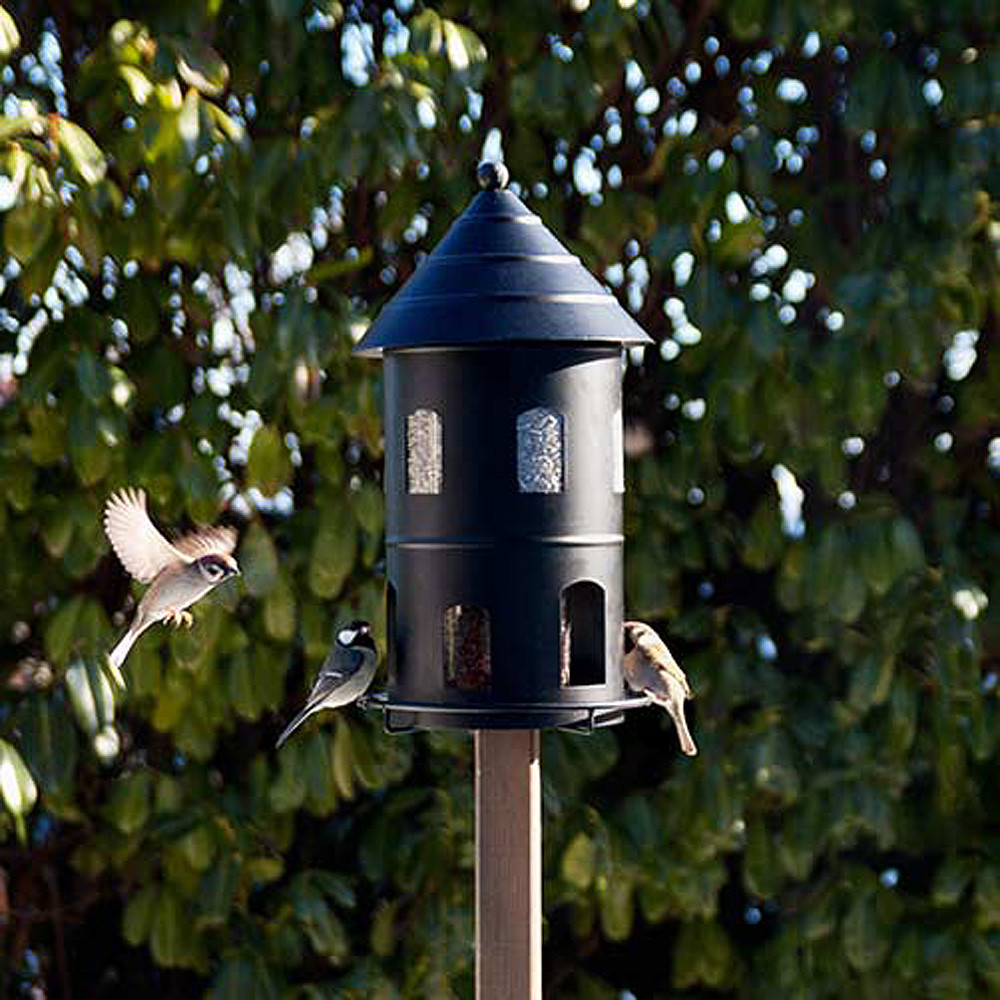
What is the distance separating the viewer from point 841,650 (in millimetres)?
3494

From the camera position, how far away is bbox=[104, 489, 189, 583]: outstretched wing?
2.37m

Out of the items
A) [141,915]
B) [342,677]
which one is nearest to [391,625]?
[342,677]

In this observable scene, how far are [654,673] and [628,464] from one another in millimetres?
1086

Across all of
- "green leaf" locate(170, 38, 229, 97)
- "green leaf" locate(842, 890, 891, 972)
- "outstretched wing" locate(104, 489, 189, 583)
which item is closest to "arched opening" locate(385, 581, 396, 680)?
"outstretched wing" locate(104, 489, 189, 583)

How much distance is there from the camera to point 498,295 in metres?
2.30

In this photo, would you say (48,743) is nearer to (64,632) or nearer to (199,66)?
(64,632)

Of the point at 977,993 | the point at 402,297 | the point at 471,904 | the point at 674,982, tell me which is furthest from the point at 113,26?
the point at 977,993

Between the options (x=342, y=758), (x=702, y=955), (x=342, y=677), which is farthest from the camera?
(x=702, y=955)

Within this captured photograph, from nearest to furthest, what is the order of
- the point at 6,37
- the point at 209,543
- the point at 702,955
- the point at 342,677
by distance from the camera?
the point at 342,677
the point at 209,543
the point at 6,37
the point at 702,955

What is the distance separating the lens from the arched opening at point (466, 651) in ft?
7.66

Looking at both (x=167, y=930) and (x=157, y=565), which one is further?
(x=167, y=930)

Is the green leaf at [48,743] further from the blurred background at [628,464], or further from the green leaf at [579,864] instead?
the green leaf at [579,864]

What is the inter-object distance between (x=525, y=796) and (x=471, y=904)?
1.19 m

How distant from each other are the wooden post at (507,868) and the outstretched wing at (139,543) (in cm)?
39
